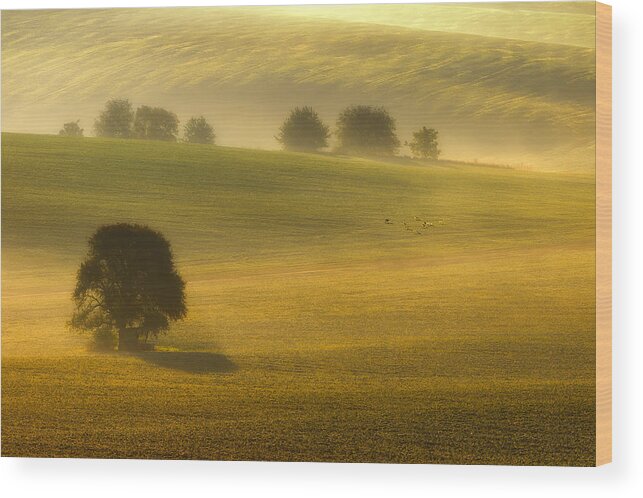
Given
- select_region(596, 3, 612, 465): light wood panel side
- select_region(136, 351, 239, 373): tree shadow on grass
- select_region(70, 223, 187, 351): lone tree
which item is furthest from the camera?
select_region(70, 223, 187, 351): lone tree

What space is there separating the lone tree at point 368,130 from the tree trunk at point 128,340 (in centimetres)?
202

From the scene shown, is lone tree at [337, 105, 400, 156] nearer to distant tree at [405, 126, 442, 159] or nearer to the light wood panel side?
distant tree at [405, 126, 442, 159]

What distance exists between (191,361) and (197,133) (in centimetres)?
165

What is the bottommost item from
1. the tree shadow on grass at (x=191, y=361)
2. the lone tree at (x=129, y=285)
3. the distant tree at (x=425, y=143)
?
the tree shadow on grass at (x=191, y=361)

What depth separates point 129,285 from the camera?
10008 mm

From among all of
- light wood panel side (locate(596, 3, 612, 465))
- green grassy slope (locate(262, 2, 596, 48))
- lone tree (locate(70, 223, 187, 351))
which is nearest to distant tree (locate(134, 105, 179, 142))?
lone tree (locate(70, 223, 187, 351))

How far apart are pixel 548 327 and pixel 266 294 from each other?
2.01 meters

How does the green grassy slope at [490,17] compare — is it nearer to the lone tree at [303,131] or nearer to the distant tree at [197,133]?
the lone tree at [303,131]

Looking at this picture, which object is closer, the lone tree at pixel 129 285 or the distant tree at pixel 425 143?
the distant tree at pixel 425 143

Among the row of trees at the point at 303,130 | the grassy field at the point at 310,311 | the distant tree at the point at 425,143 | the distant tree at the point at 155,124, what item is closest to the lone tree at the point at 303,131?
the row of trees at the point at 303,130

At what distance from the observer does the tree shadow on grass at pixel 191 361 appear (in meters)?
9.87

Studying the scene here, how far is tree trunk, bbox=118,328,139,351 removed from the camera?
10.0 meters

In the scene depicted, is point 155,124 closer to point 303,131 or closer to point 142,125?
point 142,125

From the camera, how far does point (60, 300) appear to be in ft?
33.1
